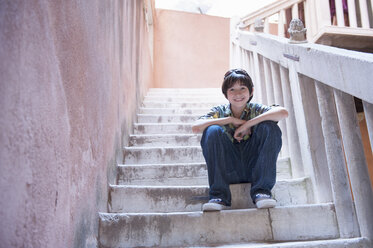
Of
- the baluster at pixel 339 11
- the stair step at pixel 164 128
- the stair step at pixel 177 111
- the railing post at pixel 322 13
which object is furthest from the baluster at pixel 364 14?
the stair step at pixel 164 128

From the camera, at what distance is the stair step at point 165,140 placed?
102 inches

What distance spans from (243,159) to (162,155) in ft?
2.41

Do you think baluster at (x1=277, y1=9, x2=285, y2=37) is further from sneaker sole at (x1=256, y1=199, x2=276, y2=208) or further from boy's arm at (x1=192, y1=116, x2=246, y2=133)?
sneaker sole at (x1=256, y1=199, x2=276, y2=208)

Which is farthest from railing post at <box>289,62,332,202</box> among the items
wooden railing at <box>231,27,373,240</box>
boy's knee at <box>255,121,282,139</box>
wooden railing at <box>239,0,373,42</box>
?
wooden railing at <box>239,0,373,42</box>

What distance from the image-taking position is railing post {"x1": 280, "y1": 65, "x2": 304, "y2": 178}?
6.36 ft

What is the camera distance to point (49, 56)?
3.03ft

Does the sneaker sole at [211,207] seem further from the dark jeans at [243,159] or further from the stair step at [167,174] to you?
the stair step at [167,174]

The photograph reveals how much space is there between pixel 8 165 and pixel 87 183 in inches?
25.3

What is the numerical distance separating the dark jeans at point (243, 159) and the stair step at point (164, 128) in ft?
3.75

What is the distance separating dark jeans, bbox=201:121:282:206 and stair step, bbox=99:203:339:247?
12 cm

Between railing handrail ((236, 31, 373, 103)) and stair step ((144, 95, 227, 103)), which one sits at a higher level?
stair step ((144, 95, 227, 103))

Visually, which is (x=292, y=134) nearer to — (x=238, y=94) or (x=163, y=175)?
(x=238, y=94)

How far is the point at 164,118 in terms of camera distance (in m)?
3.19

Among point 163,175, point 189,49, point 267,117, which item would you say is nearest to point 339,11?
point 267,117
